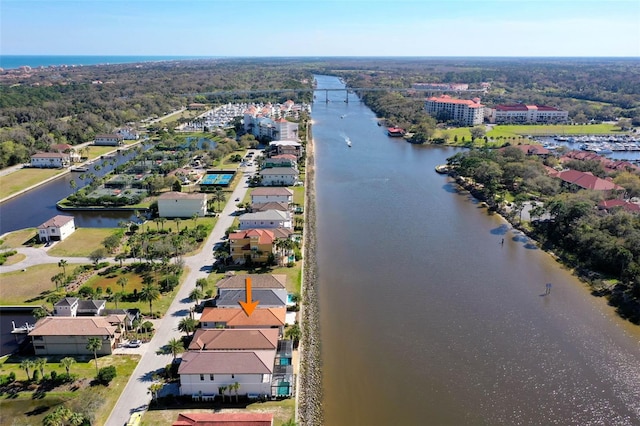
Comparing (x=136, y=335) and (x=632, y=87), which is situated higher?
(x=632, y=87)

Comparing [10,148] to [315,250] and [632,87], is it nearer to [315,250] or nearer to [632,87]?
[315,250]

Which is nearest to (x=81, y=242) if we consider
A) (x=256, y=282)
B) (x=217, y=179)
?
(x=256, y=282)

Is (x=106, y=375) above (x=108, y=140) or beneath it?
beneath

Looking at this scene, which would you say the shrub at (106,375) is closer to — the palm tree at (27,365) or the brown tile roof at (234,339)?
the palm tree at (27,365)

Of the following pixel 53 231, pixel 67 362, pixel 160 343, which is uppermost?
pixel 53 231

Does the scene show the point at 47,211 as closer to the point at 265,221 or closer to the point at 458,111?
the point at 265,221

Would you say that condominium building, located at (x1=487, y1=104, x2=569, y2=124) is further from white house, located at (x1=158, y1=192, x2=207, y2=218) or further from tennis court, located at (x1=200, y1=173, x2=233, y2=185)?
white house, located at (x1=158, y1=192, x2=207, y2=218)

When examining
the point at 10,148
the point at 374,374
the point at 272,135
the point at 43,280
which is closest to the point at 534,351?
the point at 374,374
